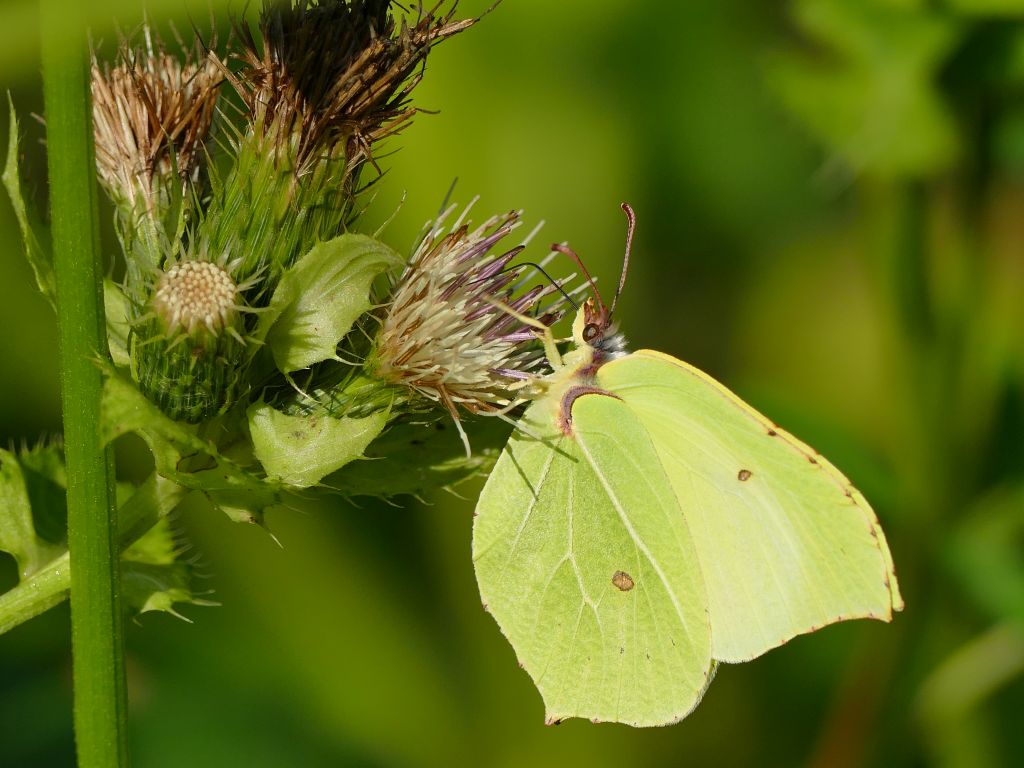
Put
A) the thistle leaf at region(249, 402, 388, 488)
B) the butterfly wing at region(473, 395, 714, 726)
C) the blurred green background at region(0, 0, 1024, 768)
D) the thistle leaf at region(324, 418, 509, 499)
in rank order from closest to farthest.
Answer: the thistle leaf at region(249, 402, 388, 488) < the thistle leaf at region(324, 418, 509, 499) < the butterfly wing at region(473, 395, 714, 726) < the blurred green background at region(0, 0, 1024, 768)

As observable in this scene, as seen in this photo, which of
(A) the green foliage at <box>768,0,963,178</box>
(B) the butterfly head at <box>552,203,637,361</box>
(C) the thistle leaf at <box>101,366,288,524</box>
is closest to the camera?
(C) the thistle leaf at <box>101,366,288,524</box>

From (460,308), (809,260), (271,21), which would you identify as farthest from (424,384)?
(809,260)

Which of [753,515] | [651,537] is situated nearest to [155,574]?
[651,537]

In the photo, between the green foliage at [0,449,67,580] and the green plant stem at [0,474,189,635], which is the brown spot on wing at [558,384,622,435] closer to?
the green plant stem at [0,474,189,635]

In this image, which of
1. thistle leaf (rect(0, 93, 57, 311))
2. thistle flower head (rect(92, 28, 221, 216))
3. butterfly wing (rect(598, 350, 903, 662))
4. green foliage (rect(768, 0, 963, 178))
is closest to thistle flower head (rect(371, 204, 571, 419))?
butterfly wing (rect(598, 350, 903, 662))

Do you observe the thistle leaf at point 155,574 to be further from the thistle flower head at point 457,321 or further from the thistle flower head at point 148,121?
the thistle flower head at point 148,121

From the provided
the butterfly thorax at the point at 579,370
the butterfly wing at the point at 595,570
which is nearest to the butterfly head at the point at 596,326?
the butterfly thorax at the point at 579,370

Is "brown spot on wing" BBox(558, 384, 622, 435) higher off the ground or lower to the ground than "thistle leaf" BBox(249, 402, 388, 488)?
lower

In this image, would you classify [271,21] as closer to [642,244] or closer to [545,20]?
[545,20]

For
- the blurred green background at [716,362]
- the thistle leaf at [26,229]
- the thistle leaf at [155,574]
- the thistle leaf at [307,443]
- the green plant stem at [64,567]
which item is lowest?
the blurred green background at [716,362]
